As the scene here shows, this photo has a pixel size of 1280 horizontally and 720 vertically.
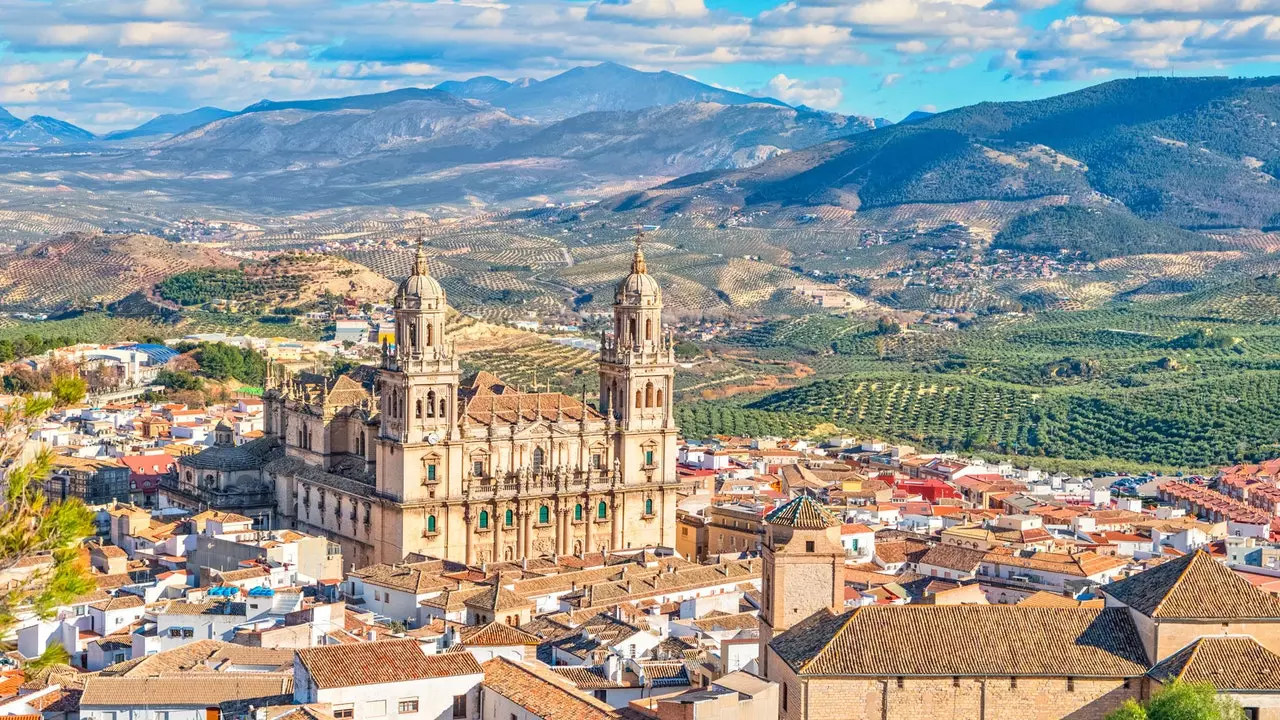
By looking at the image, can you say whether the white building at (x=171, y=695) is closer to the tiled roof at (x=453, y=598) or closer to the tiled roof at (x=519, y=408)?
the tiled roof at (x=453, y=598)

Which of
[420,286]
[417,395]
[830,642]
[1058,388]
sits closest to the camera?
[830,642]

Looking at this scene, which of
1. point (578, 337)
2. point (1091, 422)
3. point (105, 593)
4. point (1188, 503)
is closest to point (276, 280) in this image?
point (578, 337)

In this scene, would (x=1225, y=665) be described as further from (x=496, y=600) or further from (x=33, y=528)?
(x=496, y=600)

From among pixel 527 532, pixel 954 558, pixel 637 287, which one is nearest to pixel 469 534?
pixel 527 532

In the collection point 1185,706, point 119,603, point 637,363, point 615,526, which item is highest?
point 637,363

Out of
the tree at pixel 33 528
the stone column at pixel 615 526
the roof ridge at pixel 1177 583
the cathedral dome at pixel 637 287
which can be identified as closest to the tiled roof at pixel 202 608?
the stone column at pixel 615 526

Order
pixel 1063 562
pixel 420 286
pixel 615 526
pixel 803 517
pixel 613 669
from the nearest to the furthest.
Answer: pixel 803 517 < pixel 613 669 < pixel 1063 562 < pixel 420 286 < pixel 615 526
